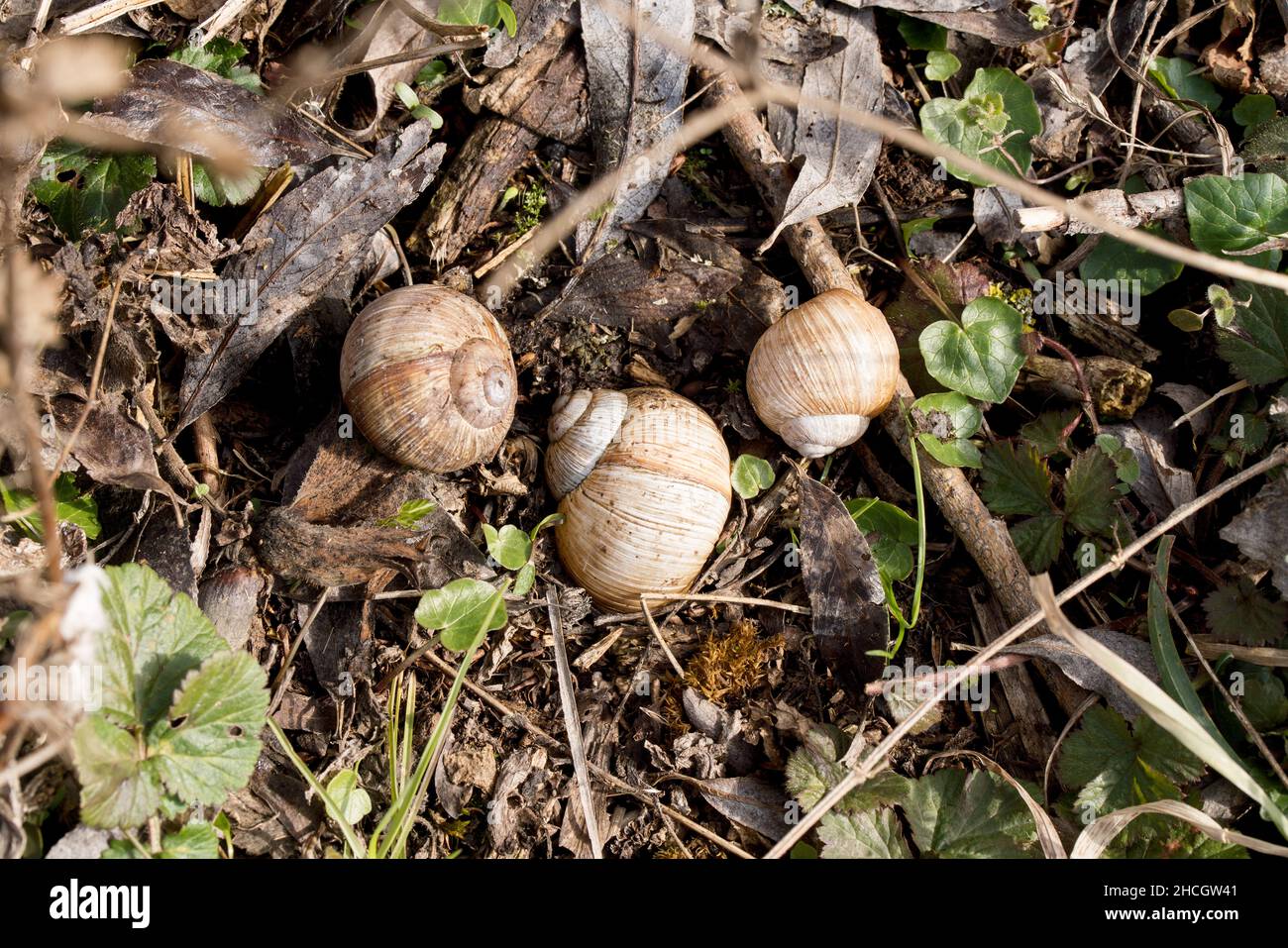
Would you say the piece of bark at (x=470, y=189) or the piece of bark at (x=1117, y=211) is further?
the piece of bark at (x=470, y=189)

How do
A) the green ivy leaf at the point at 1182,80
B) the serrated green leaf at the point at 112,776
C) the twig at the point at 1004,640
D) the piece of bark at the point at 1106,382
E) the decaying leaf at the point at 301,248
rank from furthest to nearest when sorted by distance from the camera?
1. the green ivy leaf at the point at 1182,80
2. the piece of bark at the point at 1106,382
3. the decaying leaf at the point at 301,248
4. the twig at the point at 1004,640
5. the serrated green leaf at the point at 112,776

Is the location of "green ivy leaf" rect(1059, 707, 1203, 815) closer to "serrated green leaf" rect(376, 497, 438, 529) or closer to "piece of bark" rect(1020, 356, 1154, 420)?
"piece of bark" rect(1020, 356, 1154, 420)

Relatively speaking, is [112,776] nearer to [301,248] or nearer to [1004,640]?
[301,248]

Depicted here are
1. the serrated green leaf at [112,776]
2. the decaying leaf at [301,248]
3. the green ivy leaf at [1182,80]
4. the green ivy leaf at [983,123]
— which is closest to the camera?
the serrated green leaf at [112,776]

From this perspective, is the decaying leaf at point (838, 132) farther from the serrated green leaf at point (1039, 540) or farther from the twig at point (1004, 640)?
the twig at point (1004, 640)

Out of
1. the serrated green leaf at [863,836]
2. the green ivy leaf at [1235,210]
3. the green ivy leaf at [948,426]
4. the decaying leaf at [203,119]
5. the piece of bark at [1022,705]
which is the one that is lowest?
the serrated green leaf at [863,836]

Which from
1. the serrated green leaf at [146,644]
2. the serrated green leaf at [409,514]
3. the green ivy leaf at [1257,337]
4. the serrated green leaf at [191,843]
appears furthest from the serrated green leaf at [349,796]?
the green ivy leaf at [1257,337]

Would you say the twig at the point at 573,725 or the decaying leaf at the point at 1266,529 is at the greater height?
the decaying leaf at the point at 1266,529
